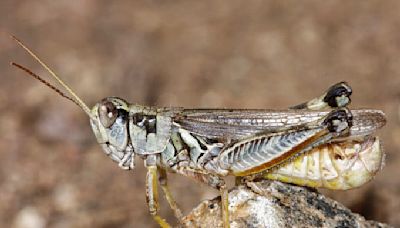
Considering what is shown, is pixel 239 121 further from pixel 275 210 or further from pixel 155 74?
pixel 155 74

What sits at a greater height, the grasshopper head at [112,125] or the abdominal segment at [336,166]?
the grasshopper head at [112,125]

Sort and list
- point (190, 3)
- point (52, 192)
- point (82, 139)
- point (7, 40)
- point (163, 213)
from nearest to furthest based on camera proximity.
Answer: point (163, 213)
point (52, 192)
point (82, 139)
point (7, 40)
point (190, 3)

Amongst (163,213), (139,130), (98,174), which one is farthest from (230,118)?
(98,174)

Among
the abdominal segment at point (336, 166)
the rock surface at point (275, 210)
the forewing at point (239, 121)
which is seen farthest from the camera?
the forewing at point (239, 121)

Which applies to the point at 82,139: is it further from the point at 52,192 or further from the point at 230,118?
the point at 230,118

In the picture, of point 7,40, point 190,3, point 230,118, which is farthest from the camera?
point 190,3

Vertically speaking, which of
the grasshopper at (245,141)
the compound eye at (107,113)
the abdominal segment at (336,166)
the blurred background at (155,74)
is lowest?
the abdominal segment at (336,166)

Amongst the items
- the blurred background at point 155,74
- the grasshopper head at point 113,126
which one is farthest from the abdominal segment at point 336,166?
the blurred background at point 155,74

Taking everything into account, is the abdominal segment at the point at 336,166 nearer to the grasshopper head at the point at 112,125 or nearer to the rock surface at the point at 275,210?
the rock surface at the point at 275,210

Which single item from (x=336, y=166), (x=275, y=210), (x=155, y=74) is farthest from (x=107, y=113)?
(x=155, y=74)
